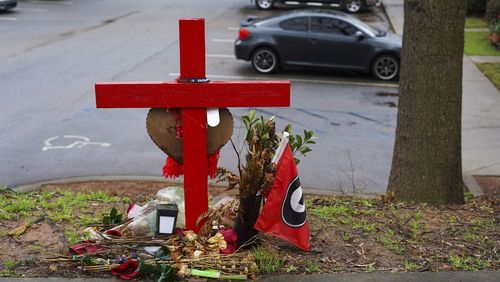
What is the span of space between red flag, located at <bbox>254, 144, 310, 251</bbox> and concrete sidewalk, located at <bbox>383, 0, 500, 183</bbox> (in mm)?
7113

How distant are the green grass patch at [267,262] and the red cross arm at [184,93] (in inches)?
38.6

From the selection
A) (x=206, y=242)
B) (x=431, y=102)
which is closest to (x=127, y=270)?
(x=206, y=242)

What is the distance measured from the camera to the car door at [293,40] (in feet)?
57.8

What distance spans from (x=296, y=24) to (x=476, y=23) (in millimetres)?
11959

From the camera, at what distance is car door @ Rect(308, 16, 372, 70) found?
17500 mm

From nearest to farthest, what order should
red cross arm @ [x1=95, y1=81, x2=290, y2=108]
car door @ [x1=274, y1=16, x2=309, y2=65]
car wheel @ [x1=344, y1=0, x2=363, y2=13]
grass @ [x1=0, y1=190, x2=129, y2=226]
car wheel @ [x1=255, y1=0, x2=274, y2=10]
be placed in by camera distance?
1. red cross arm @ [x1=95, y1=81, x2=290, y2=108]
2. grass @ [x1=0, y1=190, x2=129, y2=226]
3. car door @ [x1=274, y1=16, x2=309, y2=65]
4. car wheel @ [x1=344, y1=0, x2=363, y2=13]
5. car wheel @ [x1=255, y1=0, x2=274, y2=10]

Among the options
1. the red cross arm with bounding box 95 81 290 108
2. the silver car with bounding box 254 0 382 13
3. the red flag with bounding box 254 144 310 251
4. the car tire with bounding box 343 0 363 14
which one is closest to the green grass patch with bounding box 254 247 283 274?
the red flag with bounding box 254 144 310 251

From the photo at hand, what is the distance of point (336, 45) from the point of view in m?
17.5

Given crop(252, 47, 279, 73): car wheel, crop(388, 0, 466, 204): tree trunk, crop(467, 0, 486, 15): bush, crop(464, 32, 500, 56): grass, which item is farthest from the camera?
crop(467, 0, 486, 15): bush

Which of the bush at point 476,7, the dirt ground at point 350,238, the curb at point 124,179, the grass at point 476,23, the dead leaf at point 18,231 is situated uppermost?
the bush at point 476,7

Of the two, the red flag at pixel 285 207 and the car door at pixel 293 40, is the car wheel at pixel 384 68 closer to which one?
the car door at pixel 293 40

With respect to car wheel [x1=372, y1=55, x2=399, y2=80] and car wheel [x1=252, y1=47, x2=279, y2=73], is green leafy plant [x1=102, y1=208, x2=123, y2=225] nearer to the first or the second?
car wheel [x1=252, y1=47, x2=279, y2=73]

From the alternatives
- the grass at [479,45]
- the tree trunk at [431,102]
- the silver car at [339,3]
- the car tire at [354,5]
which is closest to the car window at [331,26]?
the grass at [479,45]

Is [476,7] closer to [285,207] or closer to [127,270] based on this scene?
[285,207]
